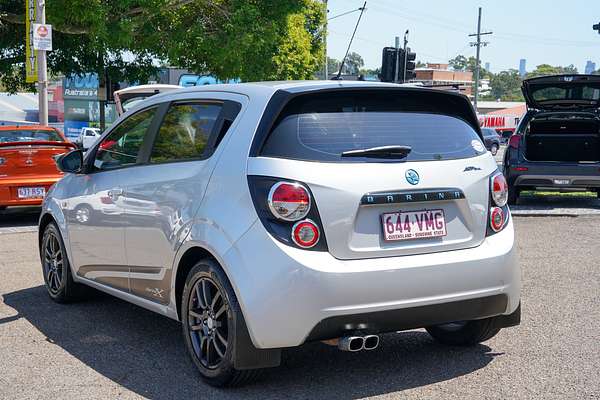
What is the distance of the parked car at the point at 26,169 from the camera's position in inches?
467

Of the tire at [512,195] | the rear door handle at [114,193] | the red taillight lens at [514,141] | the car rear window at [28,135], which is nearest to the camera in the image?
the rear door handle at [114,193]

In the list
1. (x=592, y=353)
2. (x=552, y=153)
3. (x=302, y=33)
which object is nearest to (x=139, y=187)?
(x=592, y=353)

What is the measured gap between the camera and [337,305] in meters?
4.24

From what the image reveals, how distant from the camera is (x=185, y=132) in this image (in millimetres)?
5238

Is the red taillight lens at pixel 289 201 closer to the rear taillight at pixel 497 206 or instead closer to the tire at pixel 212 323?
the tire at pixel 212 323

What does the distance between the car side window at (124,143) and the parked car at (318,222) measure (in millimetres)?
340

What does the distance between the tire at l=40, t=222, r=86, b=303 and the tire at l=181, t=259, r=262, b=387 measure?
2078mm

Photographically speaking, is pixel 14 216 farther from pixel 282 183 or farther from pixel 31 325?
pixel 282 183

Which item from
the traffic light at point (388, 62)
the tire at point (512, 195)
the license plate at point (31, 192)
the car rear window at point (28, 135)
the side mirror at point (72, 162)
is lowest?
the tire at point (512, 195)

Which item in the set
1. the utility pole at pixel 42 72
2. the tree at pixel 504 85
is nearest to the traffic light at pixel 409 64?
the utility pole at pixel 42 72

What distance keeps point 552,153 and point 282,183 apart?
11666 millimetres

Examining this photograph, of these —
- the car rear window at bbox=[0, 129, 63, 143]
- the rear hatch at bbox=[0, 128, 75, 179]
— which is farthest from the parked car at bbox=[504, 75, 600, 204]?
the car rear window at bbox=[0, 129, 63, 143]

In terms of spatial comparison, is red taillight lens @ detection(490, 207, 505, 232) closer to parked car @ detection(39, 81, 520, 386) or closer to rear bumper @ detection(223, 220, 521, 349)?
parked car @ detection(39, 81, 520, 386)

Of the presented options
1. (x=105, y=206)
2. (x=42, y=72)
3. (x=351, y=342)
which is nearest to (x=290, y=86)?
(x=351, y=342)
